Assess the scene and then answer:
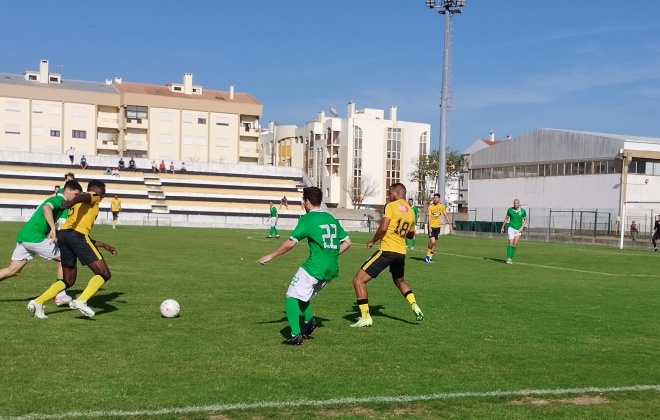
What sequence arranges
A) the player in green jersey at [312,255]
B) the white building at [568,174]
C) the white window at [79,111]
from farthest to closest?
the white window at [79,111] → the white building at [568,174] → the player in green jersey at [312,255]

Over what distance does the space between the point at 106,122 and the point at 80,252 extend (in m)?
84.5

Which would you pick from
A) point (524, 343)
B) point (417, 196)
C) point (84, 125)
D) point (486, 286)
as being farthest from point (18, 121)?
point (524, 343)

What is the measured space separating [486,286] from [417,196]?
92.4m

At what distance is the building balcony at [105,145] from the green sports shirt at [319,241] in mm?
86212

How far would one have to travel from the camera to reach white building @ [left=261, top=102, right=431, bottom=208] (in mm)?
112375

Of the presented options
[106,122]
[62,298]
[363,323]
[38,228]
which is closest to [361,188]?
[106,122]

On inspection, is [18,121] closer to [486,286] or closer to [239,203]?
[239,203]

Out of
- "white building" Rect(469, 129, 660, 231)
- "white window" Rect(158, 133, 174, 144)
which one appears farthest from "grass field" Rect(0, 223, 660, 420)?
"white window" Rect(158, 133, 174, 144)

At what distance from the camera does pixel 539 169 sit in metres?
68.1

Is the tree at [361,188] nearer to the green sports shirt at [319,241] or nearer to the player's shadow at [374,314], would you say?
the player's shadow at [374,314]

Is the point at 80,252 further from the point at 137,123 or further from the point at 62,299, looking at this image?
the point at 137,123

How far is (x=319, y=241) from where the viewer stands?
914 cm

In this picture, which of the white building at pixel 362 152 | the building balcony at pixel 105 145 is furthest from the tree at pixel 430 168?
the building balcony at pixel 105 145

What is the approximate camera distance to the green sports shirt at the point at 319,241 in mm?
9125
